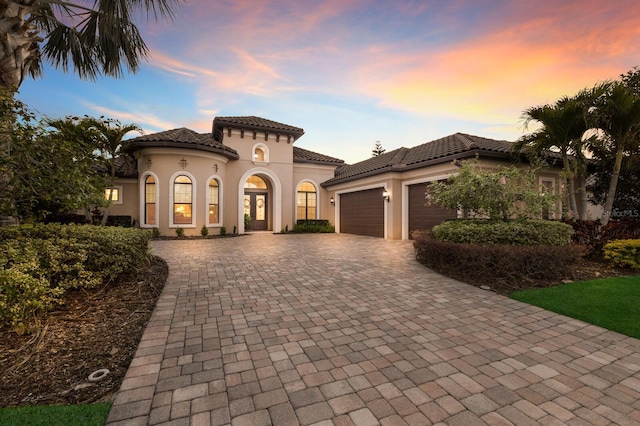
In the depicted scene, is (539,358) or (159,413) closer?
(159,413)

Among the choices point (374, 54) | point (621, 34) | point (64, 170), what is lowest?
point (64, 170)

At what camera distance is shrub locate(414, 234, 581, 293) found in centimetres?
543

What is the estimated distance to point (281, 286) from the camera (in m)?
5.25

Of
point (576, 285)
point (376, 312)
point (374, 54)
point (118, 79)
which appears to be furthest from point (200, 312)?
point (374, 54)

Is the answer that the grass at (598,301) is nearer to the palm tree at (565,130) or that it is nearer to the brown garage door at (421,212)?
the palm tree at (565,130)

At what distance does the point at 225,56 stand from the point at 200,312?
9.80 m

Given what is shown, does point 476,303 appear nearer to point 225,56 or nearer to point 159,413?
point 159,413

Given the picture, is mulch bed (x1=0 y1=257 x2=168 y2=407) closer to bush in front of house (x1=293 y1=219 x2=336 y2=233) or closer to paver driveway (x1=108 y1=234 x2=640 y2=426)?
paver driveway (x1=108 y1=234 x2=640 y2=426)

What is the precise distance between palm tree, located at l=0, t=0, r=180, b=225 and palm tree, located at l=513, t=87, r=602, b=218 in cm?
1041

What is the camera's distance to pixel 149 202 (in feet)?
45.5

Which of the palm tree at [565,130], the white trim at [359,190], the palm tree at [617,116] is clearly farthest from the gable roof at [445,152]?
the palm tree at [617,116]

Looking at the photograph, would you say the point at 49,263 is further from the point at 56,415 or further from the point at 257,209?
the point at 257,209

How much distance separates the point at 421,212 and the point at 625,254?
6.34 metres

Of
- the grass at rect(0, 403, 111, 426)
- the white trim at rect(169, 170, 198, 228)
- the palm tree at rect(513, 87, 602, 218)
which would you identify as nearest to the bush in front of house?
the white trim at rect(169, 170, 198, 228)
